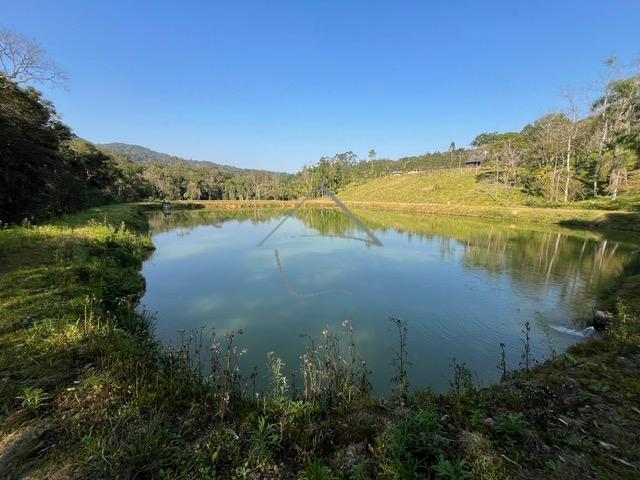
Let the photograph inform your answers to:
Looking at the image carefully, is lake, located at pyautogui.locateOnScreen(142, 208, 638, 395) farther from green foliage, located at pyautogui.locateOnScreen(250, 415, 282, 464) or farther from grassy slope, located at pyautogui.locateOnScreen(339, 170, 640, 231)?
grassy slope, located at pyautogui.locateOnScreen(339, 170, 640, 231)

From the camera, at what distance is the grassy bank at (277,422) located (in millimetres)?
3146

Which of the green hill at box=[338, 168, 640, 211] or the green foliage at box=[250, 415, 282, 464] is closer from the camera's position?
the green foliage at box=[250, 415, 282, 464]

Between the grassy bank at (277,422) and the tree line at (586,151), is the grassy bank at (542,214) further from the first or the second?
the grassy bank at (277,422)

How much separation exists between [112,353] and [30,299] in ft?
12.3

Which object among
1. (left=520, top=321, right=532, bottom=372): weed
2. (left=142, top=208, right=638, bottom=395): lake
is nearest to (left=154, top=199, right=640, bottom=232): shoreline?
(left=142, top=208, right=638, bottom=395): lake

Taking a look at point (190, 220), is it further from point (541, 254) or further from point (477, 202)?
point (477, 202)

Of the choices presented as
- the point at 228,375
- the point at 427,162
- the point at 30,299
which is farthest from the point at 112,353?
the point at 427,162

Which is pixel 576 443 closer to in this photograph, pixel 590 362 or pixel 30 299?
A: pixel 590 362

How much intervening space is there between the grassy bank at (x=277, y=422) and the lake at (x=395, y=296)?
7.15 ft

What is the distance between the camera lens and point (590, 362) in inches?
230

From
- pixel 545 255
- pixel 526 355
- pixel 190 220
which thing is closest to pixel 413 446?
pixel 526 355

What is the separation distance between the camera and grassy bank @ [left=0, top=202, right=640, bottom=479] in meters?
3.15

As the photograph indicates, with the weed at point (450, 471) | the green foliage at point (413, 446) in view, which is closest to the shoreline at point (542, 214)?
the green foliage at point (413, 446)

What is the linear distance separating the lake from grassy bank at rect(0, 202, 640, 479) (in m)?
2.18
